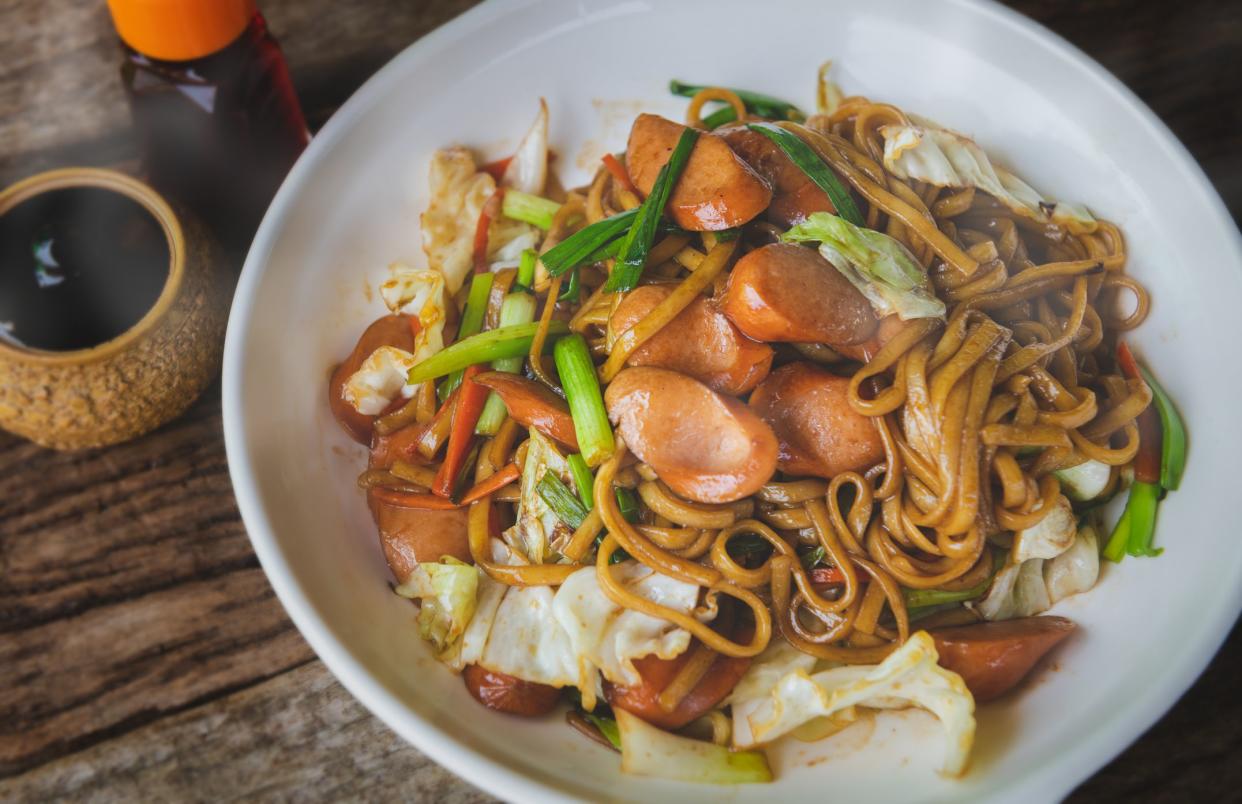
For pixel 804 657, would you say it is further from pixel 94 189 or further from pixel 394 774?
pixel 94 189

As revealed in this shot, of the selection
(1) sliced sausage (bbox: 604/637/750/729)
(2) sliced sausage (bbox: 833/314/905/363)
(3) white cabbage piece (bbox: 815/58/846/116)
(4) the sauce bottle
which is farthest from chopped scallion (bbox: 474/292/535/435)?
(4) the sauce bottle

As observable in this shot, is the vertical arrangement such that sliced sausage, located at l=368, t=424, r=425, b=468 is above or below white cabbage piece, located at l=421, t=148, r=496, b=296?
below

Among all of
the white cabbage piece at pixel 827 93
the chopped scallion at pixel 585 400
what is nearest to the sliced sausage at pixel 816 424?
the chopped scallion at pixel 585 400

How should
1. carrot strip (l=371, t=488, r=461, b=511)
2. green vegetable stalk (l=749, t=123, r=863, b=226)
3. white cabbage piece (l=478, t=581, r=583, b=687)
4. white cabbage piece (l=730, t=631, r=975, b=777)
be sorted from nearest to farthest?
white cabbage piece (l=730, t=631, r=975, b=777) < white cabbage piece (l=478, t=581, r=583, b=687) < green vegetable stalk (l=749, t=123, r=863, b=226) < carrot strip (l=371, t=488, r=461, b=511)

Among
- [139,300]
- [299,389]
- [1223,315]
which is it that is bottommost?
[139,300]

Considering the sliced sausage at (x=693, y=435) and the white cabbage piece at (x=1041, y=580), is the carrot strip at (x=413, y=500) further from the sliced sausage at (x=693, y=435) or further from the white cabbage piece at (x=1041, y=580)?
the white cabbage piece at (x=1041, y=580)

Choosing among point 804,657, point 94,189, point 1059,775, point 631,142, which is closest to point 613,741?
point 804,657

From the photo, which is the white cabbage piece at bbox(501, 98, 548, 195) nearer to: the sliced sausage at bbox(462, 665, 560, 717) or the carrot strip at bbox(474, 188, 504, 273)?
the carrot strip at bbox(474, 188, 504, 273)
